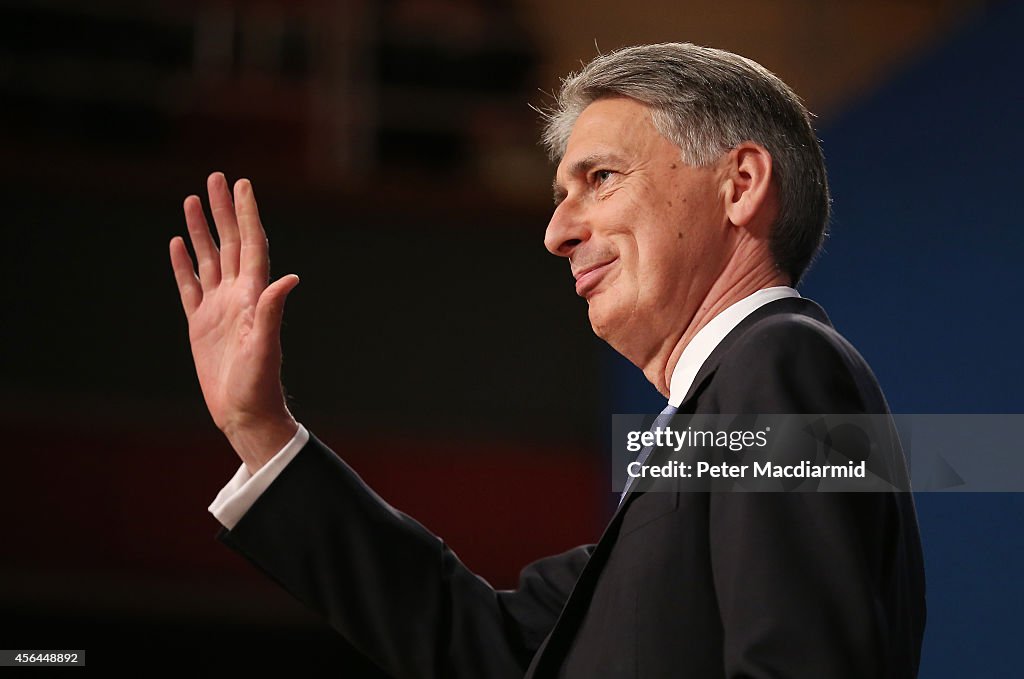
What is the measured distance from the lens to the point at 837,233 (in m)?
3.14

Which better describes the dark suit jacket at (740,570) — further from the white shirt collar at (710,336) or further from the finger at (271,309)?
the finger at (271,309)

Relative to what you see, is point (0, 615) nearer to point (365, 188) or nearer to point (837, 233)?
point (365, 188)

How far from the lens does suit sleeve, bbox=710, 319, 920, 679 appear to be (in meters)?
0.97

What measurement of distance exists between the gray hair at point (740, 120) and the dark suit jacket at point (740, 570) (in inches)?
8.0

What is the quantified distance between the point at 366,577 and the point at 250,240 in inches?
17.9

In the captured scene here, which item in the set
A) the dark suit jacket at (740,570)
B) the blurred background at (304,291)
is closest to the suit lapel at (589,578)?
the dark suit jacket at (740,570)

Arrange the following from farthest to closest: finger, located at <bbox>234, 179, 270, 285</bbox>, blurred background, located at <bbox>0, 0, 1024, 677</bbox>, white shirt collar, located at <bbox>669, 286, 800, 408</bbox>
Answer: blurred background, located at <bbox>0, 0, 1024, 677</bbox> < finger, located at <bbox>234, 179, 270, 285</bbox> < white shirt collar, located at <bbox>669, 286, 800, 408</bbox>

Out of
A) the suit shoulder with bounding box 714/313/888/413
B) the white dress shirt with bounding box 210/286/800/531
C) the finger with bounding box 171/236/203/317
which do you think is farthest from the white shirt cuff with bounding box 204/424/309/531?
the suit shoulder with bounding box 714/313/888/413

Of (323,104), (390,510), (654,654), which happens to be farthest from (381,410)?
(654,654)

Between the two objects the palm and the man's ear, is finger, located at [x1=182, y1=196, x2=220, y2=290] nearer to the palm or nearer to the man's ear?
the palm

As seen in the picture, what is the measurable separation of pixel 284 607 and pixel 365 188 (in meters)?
1.41

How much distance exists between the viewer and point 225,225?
1566 millimetres

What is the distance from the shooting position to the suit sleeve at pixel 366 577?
4.77ft

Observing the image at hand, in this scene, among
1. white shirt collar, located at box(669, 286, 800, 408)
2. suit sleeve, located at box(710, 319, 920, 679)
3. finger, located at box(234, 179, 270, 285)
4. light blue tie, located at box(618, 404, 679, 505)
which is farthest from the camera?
finger, located at box(234, 179, 270, 285)
